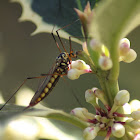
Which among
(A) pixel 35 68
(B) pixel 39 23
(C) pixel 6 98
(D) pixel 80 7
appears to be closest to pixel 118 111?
(D) pixel 80 7

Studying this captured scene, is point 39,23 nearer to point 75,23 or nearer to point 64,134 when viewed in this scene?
point 75,23

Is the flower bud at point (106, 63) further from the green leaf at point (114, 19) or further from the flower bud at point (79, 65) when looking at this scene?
the flower bud at point (79, 65)

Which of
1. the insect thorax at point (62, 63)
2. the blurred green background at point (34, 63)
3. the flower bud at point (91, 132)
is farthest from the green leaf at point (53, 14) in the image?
the flower bud at point (91, 132)

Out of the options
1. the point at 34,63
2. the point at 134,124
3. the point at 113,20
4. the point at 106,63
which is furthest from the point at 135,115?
the point at 34,63

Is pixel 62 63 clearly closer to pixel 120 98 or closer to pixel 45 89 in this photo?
pixel 45 89

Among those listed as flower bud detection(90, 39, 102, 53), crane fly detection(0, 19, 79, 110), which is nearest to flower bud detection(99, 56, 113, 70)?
flower bud detection(90, 39, 102, 53)

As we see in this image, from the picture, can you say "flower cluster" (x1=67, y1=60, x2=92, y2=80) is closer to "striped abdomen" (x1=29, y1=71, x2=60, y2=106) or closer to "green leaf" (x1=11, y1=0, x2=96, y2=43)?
"green leaf" (x1=11, y1=0, x2=96, y2=43)
